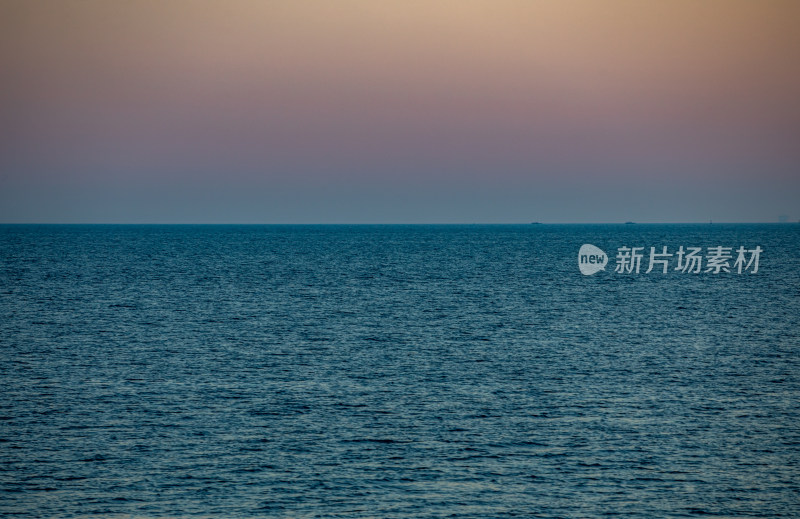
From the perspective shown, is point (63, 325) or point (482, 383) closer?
point (482, 383)

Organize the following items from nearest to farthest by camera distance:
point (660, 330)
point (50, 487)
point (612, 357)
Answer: point (50, 487) → point (612, 357) → point (660, 330)

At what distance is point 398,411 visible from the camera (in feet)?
115

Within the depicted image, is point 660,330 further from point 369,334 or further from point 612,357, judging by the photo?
point 369,334

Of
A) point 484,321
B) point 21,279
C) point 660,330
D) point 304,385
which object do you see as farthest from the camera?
point 21,279

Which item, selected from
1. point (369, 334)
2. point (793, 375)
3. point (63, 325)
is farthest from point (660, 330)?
point (63, 325)

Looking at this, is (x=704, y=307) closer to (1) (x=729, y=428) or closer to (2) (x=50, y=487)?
(1) (x=729, y=428)

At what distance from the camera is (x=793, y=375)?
4322 cm

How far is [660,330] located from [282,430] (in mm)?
39580

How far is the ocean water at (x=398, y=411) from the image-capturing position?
25.0 metres

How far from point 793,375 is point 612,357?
10285mm

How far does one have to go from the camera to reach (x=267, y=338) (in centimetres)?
5731

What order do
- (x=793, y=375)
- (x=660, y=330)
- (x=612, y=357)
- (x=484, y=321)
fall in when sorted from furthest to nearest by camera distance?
(x=484, y=321) < (x=660, y=330) < (x=612, y=357) < (x=793, y=375)

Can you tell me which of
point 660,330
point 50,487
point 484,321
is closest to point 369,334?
point 484,321

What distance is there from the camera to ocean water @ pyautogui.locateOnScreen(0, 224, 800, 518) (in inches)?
986
